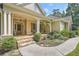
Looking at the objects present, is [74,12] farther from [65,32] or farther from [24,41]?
[24,41]

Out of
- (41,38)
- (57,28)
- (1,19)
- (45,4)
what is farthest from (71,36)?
(1,19)

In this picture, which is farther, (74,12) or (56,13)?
(74,12)

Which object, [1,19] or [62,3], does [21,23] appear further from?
[62,3]

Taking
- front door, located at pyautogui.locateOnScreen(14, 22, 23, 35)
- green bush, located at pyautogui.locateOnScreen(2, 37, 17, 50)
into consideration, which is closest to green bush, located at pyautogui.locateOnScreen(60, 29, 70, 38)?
front door, located at pyautogui.locateOnScreen(14, 22, 23, 35)

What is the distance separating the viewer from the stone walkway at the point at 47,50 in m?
8.74

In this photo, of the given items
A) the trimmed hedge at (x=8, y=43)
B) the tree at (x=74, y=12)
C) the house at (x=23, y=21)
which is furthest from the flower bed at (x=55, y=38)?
the trimmed hedge at (x=8, y=43)

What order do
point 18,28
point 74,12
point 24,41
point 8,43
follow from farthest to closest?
1. point 18,28
2. point 24,41
3. point 74,12
4. point 8,43

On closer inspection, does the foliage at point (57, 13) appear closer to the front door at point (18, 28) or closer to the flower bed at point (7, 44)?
the front door at point (18, 28)

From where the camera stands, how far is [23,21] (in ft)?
37.0

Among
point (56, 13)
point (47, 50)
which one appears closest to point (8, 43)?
point (47, 50)

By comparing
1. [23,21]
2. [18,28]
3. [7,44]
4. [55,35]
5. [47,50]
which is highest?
[23,21]

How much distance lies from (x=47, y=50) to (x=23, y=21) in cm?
294

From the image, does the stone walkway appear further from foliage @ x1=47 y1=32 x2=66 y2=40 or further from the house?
the house

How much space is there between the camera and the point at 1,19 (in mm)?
9500
